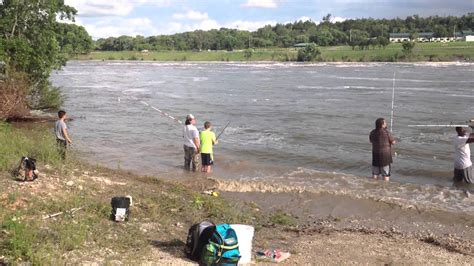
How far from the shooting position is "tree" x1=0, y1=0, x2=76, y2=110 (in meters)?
24.0

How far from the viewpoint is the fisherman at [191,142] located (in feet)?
47.9

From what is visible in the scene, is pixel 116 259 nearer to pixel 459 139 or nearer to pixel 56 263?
pixel 56 263

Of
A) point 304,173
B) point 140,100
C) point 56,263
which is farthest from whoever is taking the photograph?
point 140,100

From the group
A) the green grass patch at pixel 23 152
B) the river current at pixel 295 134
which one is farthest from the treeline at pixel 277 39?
the green grass patch at pixel 23 152

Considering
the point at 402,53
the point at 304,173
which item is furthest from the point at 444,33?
the point at 304,173

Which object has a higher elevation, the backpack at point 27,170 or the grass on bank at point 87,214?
the backpack at point 27,170

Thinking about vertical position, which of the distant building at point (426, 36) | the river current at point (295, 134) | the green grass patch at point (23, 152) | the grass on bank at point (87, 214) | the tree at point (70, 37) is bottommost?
the river current at point (295, 134)

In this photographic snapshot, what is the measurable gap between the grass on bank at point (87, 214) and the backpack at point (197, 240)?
8.5 inches

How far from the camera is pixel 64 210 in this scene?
8.83m

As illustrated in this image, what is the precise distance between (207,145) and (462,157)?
6482mm

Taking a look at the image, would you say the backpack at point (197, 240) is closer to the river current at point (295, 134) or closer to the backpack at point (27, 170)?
the backpack at point (27, 170)

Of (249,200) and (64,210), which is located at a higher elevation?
(64,210)

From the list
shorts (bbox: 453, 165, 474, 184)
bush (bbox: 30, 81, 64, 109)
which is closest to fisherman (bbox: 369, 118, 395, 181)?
shorts (bbox: 453, 165, 474, 184)

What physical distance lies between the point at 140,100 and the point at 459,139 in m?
27.6
